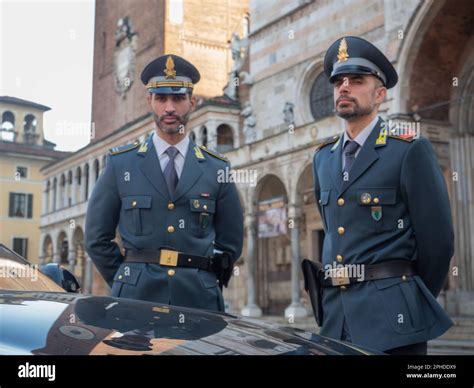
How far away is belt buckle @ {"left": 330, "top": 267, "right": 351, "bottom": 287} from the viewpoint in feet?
10.5

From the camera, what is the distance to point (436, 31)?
1791 centimetres

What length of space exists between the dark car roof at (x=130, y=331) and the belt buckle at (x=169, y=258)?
4.46ft

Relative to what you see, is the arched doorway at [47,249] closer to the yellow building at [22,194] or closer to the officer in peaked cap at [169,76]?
the yellow building at [22,194]

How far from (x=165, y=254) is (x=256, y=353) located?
2.07m

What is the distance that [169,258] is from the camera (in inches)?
157

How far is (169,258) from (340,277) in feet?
3.67

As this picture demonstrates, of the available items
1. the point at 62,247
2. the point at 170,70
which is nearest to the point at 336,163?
the point at 170,70

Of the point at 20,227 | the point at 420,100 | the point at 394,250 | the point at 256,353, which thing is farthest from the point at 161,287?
the point at 20,227

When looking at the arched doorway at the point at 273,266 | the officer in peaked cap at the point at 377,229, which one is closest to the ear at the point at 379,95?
the officer in peaked cap at the point at 377,229

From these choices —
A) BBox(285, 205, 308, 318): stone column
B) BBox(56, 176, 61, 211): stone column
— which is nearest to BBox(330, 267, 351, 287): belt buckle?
BBox(285, 205, 308, 318): stone column

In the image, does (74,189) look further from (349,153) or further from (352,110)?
(352,110)

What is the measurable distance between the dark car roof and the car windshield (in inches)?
14.7

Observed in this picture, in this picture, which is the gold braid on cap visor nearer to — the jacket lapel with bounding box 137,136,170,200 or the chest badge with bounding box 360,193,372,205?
the jacket lapel with bounding box 137,136,170,200
